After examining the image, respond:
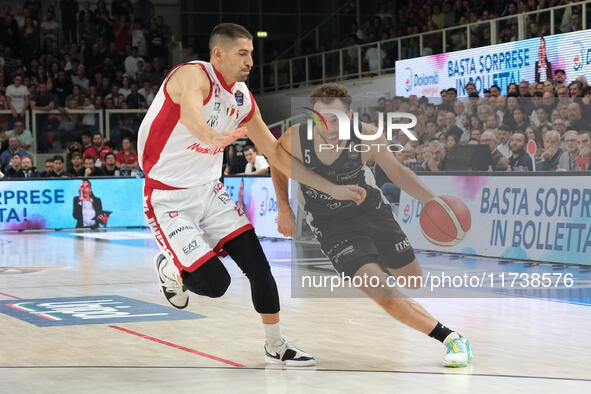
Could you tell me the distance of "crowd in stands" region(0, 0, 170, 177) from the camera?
856 inches

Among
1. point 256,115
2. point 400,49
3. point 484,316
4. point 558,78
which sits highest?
point 400,49

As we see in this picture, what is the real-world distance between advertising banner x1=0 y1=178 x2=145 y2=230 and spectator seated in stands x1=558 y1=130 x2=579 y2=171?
373 inches

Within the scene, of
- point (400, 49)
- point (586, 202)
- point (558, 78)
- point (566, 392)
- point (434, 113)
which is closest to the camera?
point (566, 392)

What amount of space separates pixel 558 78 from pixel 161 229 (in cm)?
915

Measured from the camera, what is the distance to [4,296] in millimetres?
9508

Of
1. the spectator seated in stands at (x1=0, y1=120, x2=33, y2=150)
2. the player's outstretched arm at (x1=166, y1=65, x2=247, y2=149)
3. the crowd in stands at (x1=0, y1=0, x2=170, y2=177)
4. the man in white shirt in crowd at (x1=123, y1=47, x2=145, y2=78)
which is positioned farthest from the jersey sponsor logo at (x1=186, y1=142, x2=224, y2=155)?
the man in white shirt in crowd at (x1=123, y1=47, x2=145, y2=78)

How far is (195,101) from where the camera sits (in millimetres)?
5422

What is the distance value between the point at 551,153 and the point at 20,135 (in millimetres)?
13760

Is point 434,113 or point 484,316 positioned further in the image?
point 434,113

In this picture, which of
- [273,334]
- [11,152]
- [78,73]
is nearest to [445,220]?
[273,334]

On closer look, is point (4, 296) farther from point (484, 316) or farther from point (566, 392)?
point (566, 392)

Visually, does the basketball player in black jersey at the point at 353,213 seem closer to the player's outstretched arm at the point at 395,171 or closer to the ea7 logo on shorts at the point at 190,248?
the player's outstretched arm at the point at 395,171

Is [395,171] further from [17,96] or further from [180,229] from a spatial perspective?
[17,96]

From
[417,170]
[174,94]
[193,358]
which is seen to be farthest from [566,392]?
[417,170]
